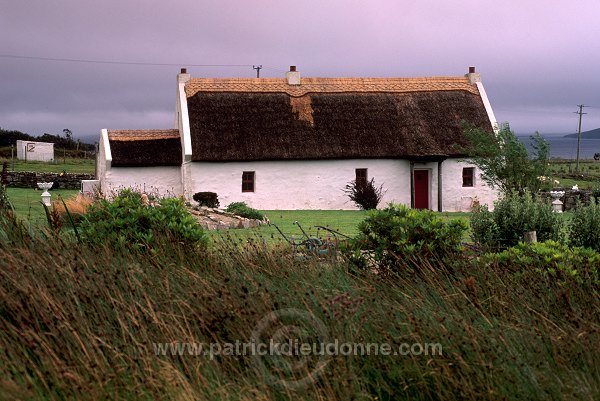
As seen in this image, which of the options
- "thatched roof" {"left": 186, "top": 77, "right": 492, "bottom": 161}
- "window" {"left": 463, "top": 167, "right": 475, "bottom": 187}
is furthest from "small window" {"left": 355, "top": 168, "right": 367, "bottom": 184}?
"window" {"left": 463, "top": 167, "right": 475, "bottom": 187}

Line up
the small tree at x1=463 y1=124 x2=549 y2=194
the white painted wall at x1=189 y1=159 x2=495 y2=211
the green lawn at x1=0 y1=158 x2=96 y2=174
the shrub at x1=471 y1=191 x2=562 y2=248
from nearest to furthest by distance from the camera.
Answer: the shrub at x1=471 y1=191 x2=562 y2=248, the small tree at x1=463 y1=124 x2=549 y2=194, the white painted wall at x1=189 y1=159 x2=495 y2=211, the green lawn at x1=0 y1=158 x2=96 y2=174

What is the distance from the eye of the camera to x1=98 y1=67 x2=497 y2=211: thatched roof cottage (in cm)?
2789

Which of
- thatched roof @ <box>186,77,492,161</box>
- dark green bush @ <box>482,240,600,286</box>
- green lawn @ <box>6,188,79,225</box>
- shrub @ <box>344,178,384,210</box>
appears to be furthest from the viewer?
thatched roof @ <box>186,77,492,161</box>

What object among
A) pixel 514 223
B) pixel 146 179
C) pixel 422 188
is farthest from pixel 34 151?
pixel 514 223

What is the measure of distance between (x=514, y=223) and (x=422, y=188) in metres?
16.9

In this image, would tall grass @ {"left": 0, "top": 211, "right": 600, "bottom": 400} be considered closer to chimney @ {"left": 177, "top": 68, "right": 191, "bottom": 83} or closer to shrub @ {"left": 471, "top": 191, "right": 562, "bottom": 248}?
shrub @ {"left": 471, "top": 191, "right": 562, "bottom": 248}

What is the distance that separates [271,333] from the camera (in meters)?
5.62

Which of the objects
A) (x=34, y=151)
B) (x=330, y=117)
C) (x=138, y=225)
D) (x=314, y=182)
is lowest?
(x=138, y=225)

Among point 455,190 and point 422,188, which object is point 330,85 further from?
point 455,190

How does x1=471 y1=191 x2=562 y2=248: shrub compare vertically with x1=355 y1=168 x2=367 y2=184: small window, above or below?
below

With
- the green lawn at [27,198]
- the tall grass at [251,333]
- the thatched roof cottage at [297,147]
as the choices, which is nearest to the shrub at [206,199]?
the thatched roof cottage at [297,147]

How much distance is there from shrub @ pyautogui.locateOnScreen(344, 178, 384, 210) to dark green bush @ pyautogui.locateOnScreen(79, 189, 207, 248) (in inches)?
711

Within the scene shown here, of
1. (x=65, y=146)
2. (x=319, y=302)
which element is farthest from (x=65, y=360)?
(x=65, y=146)

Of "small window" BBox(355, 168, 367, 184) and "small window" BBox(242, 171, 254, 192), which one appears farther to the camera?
"small window" BBox(355, 168, 367, 184)
